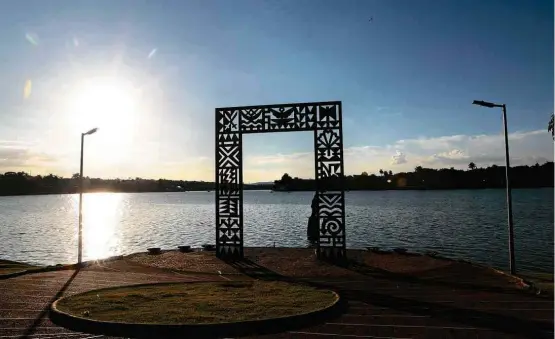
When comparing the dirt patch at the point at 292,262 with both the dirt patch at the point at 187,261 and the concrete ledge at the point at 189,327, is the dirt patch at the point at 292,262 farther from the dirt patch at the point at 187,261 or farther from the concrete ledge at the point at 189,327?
the concrete ledge at the point at 189,327

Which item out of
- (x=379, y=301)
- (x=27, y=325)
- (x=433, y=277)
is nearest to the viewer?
(x=27, y=325)

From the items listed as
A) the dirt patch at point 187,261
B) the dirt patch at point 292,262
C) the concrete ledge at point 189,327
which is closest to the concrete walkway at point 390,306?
the concrete ledge at point 189,327

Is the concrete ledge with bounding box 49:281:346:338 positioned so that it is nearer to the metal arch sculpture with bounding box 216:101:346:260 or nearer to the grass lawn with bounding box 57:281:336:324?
the grass lawn with bounding box 57:281:336:324

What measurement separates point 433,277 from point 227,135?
1306cm

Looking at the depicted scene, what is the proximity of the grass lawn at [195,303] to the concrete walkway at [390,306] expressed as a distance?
92 cm

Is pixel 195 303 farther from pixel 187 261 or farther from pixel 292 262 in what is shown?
pixel 187 261

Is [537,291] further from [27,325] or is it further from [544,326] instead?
[27,325]

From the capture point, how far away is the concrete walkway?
36.4ft

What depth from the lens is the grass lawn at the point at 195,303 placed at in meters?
11.8

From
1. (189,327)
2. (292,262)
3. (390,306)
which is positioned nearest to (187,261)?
(292,262)

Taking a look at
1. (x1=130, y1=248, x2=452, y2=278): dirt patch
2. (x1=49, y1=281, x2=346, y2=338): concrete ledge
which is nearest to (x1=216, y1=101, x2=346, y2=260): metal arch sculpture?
(x1=130, y1=248, x2=452, y2=278): dirt patch

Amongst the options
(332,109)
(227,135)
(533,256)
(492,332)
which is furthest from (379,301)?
(533,256)

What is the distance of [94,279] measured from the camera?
1908cm

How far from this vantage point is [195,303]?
13.4 metres
